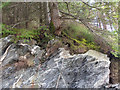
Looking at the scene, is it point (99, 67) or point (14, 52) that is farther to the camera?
point (14, 52)

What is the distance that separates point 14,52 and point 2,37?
3.41 feet

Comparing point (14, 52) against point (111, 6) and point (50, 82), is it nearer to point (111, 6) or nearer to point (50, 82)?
point (50, 82)

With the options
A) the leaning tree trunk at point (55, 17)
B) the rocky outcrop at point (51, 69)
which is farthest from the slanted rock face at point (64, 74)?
the leaning tree trunk at point (55, 17)

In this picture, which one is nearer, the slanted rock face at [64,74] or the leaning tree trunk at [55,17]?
the slanted rock face at [64,74]

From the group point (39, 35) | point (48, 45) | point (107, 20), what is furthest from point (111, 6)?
point (39, 35)

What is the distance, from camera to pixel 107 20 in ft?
11.8

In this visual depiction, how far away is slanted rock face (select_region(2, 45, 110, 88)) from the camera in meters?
2.64

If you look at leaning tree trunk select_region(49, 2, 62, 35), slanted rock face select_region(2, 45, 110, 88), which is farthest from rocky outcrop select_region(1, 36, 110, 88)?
leaning tree trunk select_region(49, 2, 62, 35)

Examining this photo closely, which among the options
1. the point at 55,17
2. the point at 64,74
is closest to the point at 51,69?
the point at 64,74

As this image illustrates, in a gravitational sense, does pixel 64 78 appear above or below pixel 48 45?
below

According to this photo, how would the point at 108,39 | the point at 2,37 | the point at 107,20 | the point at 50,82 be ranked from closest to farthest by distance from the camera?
the point at 50,82
the point at 108,39
the point at 107,20
the point at 2,37

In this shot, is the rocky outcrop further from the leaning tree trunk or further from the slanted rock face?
the leaning tree trunk

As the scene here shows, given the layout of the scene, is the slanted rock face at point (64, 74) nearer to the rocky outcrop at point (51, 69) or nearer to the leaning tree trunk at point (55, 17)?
the rocky outcrop at point (51, 69)

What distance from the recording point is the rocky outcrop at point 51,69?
8.86 feet
